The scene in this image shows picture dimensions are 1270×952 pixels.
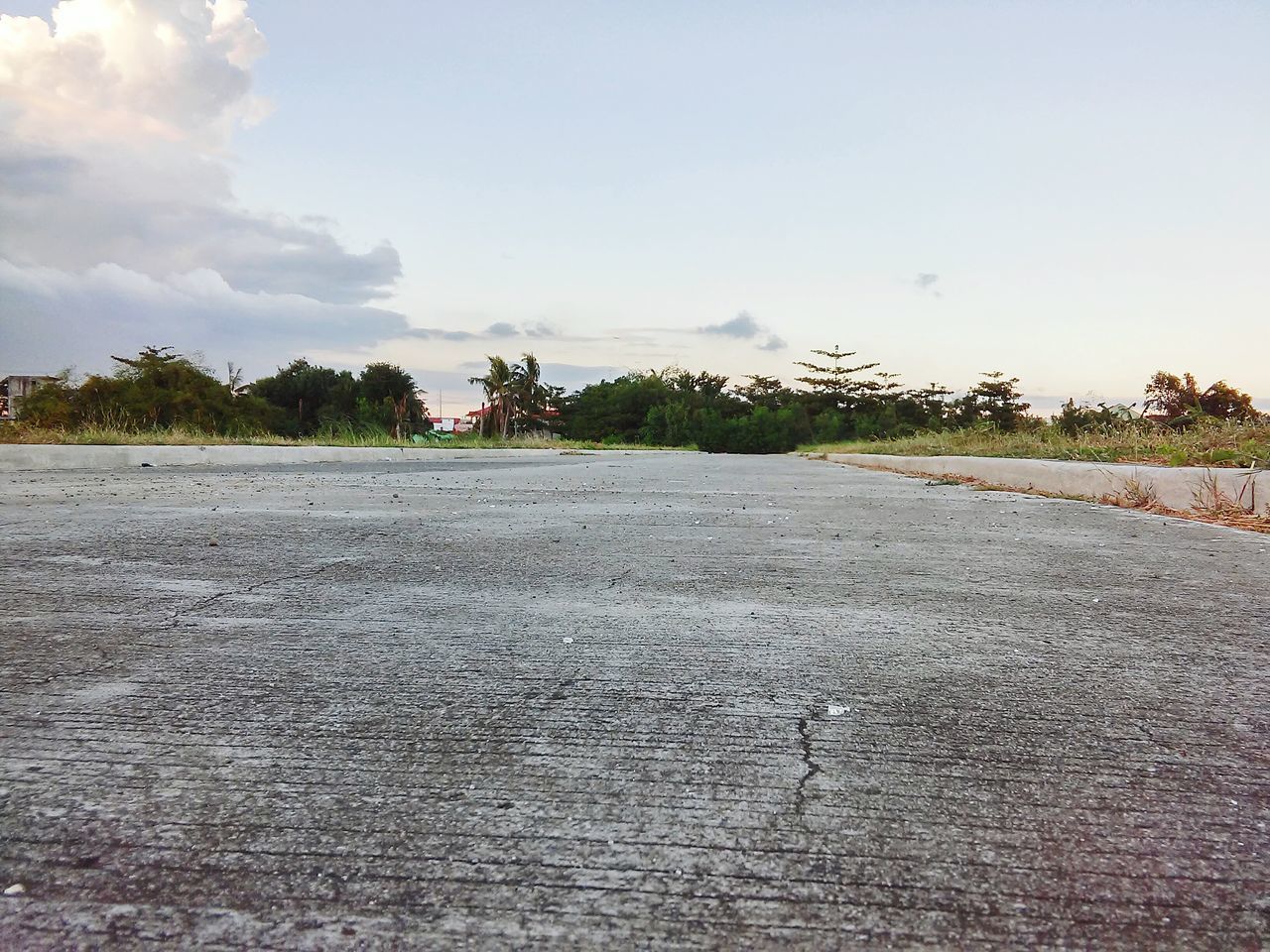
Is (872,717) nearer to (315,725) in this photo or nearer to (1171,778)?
(1171,778)

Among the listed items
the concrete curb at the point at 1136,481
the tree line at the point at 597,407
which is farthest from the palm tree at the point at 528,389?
the concrete curb at the point at 1136,481

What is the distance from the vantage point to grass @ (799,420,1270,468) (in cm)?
569

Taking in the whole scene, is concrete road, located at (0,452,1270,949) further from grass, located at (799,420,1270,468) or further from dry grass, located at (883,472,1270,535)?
grass, located at (799,420,1270,468)

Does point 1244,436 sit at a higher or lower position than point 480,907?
higher

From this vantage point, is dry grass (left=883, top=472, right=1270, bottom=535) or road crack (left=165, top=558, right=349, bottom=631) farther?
dry grass (left=883, top=472, right=1270, bottom=535)

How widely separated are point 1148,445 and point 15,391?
80.5 feet

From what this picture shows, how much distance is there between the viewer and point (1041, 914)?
3.02 feet

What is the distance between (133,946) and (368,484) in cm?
673

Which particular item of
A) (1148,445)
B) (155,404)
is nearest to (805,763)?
(1148,445)

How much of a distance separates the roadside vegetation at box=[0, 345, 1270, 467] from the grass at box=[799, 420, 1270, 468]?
26 mm

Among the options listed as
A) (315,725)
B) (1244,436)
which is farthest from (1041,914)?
(1244,436)

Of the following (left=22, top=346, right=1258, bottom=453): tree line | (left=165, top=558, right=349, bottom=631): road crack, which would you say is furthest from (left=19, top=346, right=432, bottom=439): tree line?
(left=165, top=558, right=349, bottom=631): road crack

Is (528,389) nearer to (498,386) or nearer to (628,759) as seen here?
(498,386)

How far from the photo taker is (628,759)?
51.3 inches
